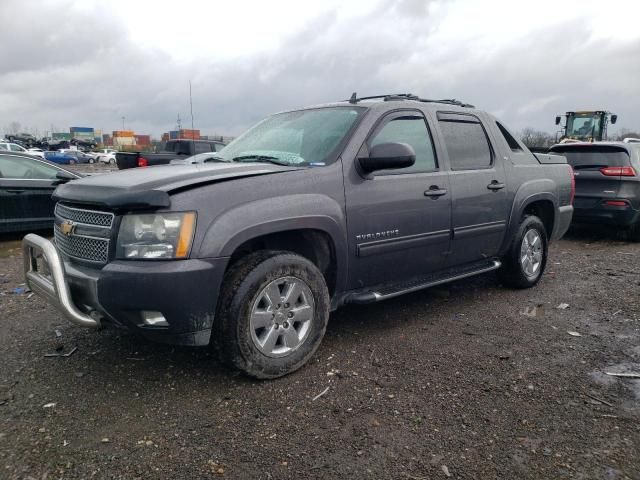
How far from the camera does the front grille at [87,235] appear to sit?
2.99m

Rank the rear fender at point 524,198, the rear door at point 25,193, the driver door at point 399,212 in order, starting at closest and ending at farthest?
the driver door at point 399,212 → the rear fender at point 524,198 → the rear door at point 25,193

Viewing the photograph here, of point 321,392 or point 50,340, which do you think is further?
point 50,340

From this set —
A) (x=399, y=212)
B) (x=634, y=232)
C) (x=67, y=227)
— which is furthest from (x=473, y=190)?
(x=634, y=232)

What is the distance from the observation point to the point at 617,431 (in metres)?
2.73

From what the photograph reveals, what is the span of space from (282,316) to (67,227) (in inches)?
58.5

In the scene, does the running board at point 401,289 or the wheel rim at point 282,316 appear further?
the running board at point 401,289

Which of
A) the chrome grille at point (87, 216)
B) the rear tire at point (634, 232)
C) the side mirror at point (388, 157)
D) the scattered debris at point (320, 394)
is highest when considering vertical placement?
the side mirror at point (388, 157)

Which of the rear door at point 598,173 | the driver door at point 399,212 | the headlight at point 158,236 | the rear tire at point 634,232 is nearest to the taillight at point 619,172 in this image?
the rear door at point 598,173

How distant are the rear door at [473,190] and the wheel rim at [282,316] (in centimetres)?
167

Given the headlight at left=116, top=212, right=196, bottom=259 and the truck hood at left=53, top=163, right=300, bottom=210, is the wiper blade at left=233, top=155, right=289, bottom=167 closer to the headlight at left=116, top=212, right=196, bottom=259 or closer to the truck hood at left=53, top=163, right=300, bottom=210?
the truck hood at left=53, top=163, right=300, bottom=210

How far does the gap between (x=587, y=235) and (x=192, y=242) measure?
810 centimetres

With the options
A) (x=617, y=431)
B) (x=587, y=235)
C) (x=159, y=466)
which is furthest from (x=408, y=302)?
(x=587, y=235)

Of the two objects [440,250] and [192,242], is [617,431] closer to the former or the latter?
[440,250]

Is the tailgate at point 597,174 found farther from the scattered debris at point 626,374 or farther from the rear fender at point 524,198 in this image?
the scattered debris at point 626,374
